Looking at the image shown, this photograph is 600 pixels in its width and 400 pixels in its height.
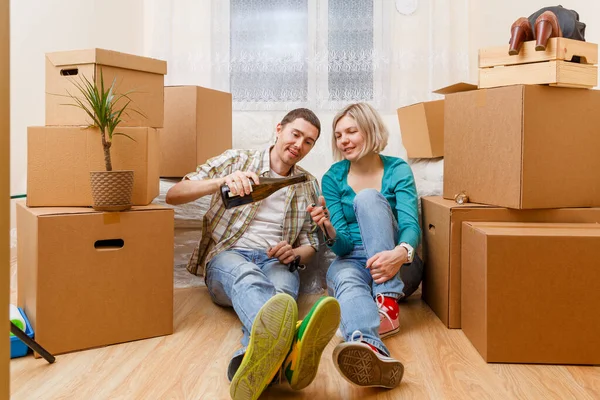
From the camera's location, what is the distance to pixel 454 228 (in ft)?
5.39

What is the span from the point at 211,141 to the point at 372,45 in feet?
3.70

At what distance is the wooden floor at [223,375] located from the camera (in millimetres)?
1203

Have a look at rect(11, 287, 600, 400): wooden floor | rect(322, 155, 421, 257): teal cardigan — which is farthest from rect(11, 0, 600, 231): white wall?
rect(11, 287, 600, 400): wooden floor

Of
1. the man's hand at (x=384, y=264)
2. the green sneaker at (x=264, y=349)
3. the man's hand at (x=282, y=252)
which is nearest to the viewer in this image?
the green sneaker at (x=264, y=349)

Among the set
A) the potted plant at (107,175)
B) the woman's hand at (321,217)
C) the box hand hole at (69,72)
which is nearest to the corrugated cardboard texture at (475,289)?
the woman's hand at (321,217)

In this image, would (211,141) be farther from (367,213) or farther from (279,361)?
(279,361)

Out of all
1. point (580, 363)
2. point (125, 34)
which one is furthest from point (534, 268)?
point (125, 34)

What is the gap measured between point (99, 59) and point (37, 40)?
1300mm

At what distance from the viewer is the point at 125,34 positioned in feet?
9.70

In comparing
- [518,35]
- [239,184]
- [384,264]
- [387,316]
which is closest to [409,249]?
[384,264]

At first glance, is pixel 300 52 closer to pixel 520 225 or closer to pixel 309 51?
pixel 309 51

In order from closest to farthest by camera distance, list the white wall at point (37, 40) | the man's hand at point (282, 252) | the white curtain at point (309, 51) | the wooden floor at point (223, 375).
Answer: the wooden floor at point (223, 375) → the man's hand at point (282, 252) → the white wall at point (37, 40) → the white curtain at point (309, 51)

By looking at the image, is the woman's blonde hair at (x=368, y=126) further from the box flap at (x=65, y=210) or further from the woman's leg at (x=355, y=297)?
the box flap at (x=65, y=210)

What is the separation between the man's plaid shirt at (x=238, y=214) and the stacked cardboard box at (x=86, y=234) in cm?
23
